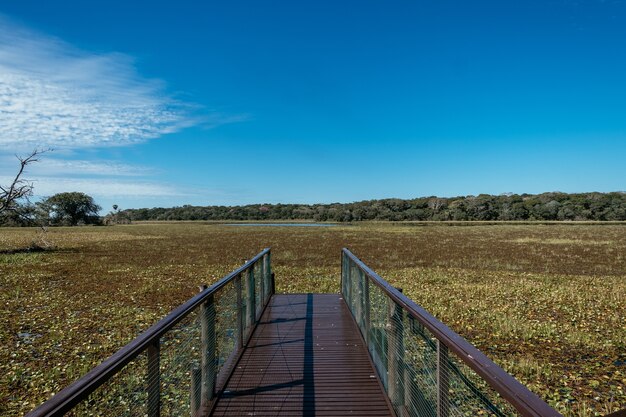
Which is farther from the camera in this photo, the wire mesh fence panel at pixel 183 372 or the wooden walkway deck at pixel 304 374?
the wooden walkway deck at pixel 304 374

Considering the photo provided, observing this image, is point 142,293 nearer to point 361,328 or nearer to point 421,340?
point 361,328

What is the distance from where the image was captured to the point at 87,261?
23.7 meters

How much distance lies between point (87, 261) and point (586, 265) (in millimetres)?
30196

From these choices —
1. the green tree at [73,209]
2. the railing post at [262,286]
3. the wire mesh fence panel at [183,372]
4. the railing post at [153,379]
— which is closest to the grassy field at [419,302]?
the railing post at [262,286]

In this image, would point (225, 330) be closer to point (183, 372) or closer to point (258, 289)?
point (183, 372)

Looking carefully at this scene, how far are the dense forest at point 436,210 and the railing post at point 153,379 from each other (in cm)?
12066

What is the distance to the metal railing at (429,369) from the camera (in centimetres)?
178

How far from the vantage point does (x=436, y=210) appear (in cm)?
12725

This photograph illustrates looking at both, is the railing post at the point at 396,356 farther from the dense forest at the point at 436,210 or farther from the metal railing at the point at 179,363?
the dense forest at the point at 436,210

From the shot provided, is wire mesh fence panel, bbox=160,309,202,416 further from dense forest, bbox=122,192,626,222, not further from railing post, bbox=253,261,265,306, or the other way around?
dense forest, bbox=122,192,626,222

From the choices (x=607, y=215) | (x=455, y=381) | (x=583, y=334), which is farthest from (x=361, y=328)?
(x=607, y=215)

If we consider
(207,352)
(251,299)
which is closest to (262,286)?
(251,299)

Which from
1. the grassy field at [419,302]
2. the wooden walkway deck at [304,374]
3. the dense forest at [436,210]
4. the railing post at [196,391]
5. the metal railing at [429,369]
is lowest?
the grassy field at [419,302]

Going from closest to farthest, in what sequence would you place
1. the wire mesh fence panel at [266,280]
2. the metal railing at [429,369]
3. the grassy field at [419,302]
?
the metal railing at [429,369] < the grassy field at [419,302] < the wire mesh fence panel at [266,280]
